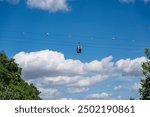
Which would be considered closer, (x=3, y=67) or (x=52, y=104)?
(x=52, y=104)

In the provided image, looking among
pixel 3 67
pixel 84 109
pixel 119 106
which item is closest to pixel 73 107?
pixel 84 109

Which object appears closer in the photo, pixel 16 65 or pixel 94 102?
pixel 94 102

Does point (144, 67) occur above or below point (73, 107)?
→ above

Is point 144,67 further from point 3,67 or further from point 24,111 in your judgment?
point 24,111

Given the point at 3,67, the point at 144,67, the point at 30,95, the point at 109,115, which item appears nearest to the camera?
the point at 109,115

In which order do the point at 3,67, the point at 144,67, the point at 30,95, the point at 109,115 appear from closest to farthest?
the point at 109,115, the point at 144,67, the point at 3,67, the point at 30,95

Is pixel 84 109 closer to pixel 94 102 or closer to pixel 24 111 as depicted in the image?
pixel 94 102

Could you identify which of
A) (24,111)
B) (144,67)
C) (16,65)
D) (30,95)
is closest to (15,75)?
(16,65)

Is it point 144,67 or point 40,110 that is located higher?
point 144,67
